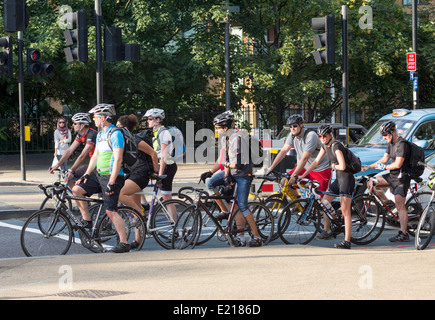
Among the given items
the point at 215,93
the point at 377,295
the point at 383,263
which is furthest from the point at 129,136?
the point at 215,93

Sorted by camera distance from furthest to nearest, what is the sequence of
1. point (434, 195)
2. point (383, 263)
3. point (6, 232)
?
1. point (6, 232)
2. point (434, 195)
3. point (383, 263)

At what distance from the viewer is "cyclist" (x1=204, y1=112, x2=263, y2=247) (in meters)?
9.70

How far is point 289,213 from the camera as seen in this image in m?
10.2

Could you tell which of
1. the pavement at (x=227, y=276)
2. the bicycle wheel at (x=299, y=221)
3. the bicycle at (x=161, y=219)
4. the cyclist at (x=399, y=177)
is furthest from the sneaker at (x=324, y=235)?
the bicycle at (x=161, y=219)

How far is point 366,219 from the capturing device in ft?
34.3

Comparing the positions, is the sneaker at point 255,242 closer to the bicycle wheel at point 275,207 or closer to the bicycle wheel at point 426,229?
the bicycle wheel at point 275,207

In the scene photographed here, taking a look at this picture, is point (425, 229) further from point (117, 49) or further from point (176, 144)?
point (117, 49)

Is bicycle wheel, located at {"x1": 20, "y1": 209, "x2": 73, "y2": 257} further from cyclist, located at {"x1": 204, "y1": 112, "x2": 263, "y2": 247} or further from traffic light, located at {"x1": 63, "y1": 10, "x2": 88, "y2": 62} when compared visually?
traffic light, located at {"x1": 63, "y1": 10, "x2": 88, "y2": 62}

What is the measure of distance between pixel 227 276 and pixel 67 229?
9.40 feet

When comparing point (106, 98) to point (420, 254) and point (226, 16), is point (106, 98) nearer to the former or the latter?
point (226, 16)

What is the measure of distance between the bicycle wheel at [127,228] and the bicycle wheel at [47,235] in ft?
1.26

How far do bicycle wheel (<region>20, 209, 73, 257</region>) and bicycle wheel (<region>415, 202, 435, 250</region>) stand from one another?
4.25m

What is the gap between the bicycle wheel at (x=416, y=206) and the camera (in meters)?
10.9

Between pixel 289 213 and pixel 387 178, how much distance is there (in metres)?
1.53
